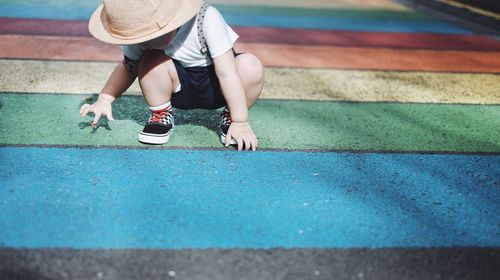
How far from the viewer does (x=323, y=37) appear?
533 centimetres

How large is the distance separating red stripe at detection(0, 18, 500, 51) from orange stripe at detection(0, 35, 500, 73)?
0.19 metres

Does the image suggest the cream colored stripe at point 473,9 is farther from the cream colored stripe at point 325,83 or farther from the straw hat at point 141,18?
the straw hat at point 141,18

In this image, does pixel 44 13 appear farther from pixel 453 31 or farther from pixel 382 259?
pixel 382 259

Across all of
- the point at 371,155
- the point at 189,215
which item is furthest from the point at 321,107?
the point at 189,215

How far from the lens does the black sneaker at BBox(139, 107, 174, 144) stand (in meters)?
2.62

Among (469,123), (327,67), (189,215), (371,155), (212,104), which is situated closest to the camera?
(189,215)

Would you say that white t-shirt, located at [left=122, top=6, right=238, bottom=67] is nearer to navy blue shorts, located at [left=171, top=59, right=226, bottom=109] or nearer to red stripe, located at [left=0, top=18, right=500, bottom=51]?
navy blue shorts, located at [left=171, top=59, right=226, bottom=109]

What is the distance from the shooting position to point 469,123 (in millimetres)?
3129

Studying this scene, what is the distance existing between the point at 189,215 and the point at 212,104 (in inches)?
36.3

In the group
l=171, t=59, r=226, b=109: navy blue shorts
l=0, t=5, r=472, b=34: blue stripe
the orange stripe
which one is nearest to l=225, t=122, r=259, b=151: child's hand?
l=171, t=59, r=226, b=109: navy blue shorts

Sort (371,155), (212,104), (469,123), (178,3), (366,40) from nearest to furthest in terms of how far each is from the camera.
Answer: (178,3)
(371,155)
(212,104)
(469,123)
(366,40)

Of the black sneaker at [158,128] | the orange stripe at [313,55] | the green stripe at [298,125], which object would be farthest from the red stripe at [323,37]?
the black sneaker at [158,128]

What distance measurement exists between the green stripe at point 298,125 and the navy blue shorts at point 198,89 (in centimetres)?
14

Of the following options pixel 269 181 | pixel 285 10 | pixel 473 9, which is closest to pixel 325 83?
pixel 269 181
